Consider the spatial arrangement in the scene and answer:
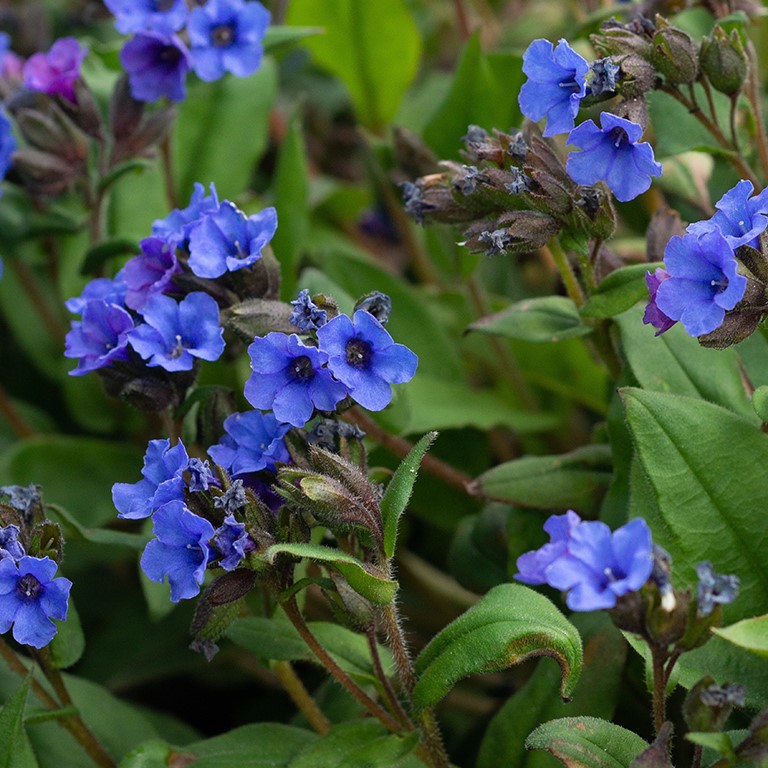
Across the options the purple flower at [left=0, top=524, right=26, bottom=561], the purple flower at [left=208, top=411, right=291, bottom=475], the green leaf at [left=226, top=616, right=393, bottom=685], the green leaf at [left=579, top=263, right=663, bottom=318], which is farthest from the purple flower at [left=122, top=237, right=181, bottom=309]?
the green leaf at [left=579, top=263, right=663, bottom=318]

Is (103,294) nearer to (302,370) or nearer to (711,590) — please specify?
(302,370)

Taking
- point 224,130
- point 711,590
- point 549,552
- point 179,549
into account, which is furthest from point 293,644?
point 224,130

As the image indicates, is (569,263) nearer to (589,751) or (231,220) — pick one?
(231,220)

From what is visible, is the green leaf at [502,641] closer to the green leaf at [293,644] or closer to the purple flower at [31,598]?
the green leaf at [293,644]

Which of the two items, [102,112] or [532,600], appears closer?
[532,600]

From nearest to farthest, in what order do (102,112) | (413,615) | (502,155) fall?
1. (502,155)
2. (413,615)
3. (102,112)

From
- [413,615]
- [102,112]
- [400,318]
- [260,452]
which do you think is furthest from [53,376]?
[260,452]

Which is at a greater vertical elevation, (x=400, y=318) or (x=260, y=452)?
(x=260, y=452)
